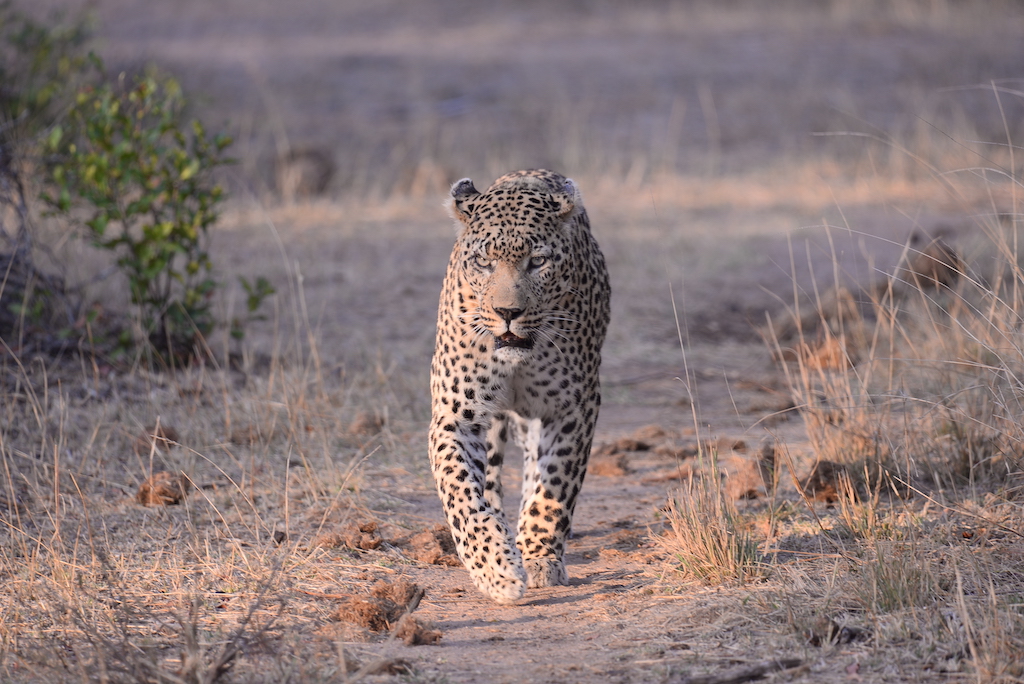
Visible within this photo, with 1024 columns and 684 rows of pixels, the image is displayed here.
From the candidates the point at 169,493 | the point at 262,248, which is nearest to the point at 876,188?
the point at 262,248

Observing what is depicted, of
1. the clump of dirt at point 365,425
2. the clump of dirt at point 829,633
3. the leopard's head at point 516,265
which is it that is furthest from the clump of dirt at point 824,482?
the clump of dirt at point 365,425

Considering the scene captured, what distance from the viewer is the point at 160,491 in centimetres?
561

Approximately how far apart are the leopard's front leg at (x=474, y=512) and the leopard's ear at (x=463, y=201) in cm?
90

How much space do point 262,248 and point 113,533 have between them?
602cm

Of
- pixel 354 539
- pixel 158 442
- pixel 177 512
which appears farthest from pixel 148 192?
pixel 354 539

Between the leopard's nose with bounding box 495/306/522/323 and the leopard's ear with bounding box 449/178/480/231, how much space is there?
0.62 metres

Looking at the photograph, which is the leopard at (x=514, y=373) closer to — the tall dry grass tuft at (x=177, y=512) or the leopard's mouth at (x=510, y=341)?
the leopard's mouth at (x=510, y=341)

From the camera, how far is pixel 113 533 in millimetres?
5180

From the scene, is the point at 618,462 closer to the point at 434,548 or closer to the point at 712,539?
the point at 434,548

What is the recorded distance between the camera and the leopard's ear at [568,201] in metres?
4.98

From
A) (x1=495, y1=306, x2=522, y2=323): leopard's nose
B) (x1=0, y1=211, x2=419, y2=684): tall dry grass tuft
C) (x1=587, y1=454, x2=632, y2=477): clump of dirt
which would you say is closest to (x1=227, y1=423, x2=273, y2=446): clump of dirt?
(x1=0, y1=211, x2=419, y2=684): tall dry grass tuft

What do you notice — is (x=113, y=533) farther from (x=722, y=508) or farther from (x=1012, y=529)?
(x=1012, y=529)

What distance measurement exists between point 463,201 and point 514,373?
2.90 ft

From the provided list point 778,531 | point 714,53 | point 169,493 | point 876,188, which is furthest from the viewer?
→ point 714,53
